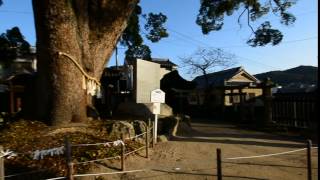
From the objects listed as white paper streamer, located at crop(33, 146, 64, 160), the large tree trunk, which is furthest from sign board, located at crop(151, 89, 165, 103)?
white paper streamer, located at crop(33, 146, 64, 160)

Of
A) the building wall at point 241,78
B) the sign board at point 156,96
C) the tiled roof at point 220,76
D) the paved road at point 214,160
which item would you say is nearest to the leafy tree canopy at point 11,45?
the paved road at point 214,160

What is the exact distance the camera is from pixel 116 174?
9734 mm

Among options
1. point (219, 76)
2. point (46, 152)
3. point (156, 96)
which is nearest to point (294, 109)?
point (156, 96)

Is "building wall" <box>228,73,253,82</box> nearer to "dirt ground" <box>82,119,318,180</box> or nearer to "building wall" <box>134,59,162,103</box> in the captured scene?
"building wall" <box>134,59,162,103</box>

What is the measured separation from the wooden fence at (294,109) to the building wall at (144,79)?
5902mm

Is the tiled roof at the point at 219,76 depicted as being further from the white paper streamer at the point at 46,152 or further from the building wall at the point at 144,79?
the white paper streamer at the point at 46,152

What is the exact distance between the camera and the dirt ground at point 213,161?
10.1 metres

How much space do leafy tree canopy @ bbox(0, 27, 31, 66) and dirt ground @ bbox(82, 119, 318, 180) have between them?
13.5 meters

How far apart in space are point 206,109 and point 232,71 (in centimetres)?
1413

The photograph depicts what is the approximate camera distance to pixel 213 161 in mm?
11367

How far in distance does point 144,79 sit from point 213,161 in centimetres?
509

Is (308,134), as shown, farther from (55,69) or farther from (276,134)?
(55,69)

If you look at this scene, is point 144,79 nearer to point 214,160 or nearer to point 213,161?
point 214,160

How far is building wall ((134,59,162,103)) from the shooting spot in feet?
50.8
